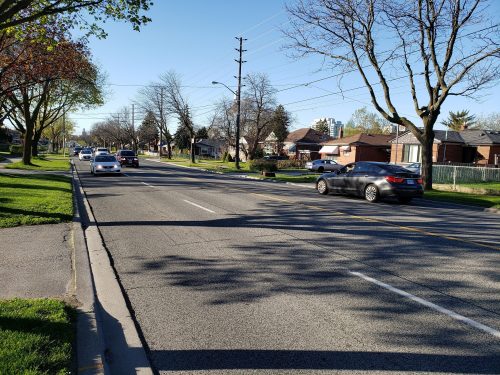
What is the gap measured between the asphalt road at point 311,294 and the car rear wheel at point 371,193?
5.52 metres

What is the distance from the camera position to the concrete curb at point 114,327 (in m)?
3.61

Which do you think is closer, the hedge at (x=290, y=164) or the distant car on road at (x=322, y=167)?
the distant car on road at (x=322, y=167)

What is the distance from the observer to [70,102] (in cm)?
4672

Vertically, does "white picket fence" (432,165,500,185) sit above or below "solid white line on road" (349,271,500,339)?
above

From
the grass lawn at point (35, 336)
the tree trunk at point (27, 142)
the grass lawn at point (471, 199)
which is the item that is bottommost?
the grass lawn at point (35, 336)

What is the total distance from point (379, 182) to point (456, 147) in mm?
34288

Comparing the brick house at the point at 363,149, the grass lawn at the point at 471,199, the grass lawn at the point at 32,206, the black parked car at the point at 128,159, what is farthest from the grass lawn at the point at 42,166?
the brick house at the point at 363,149

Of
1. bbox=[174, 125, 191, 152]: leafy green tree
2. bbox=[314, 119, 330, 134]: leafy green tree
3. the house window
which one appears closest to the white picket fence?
the house window

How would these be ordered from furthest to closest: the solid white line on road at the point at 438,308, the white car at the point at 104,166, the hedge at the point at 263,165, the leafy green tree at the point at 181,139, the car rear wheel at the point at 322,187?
1. the leafy green tree at the point at 181,139
2. the hedge at the point at 263,165
3. the white car at the point at 104,166
4. the car rear wheel at the point at 322,187
5. the solid white line on road at the point at 438,308

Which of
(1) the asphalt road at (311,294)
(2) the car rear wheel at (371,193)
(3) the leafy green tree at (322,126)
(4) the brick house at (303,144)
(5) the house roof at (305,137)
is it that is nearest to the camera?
(1) the asphalt road at (311,294)

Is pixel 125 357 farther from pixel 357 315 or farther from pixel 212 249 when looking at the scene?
pixel 212 249

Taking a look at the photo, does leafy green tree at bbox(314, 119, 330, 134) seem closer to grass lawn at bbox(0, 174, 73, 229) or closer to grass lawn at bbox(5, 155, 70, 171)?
grass lawn at bbox(5, 155, 70, 171)

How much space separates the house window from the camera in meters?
45.4

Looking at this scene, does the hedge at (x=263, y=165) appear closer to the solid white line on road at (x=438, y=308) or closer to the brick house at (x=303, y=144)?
the brick house at (x=303, y=144)
